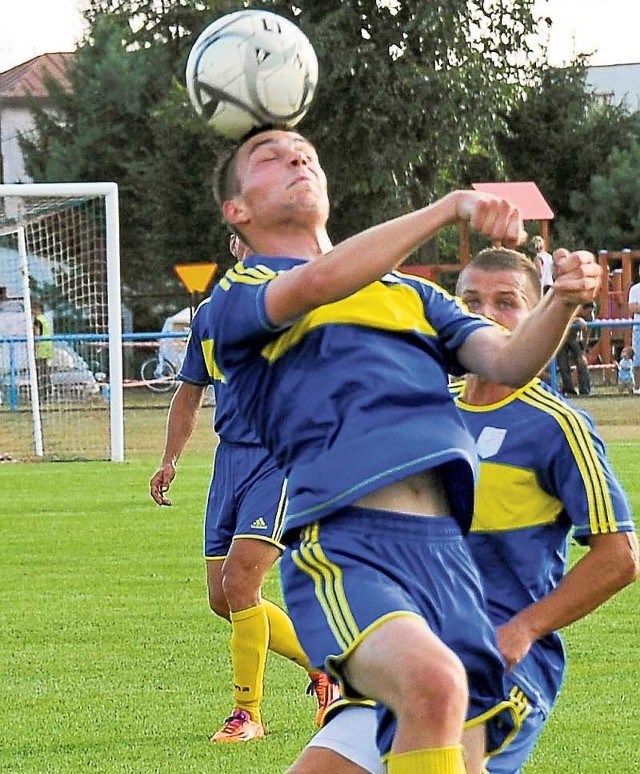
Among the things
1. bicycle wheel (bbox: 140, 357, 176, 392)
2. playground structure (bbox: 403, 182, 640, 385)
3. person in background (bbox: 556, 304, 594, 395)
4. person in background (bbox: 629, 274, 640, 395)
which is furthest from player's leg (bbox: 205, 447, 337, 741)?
bicycle wheel (bbox: 140, 357, 176, 392)

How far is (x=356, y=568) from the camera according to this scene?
3100mm

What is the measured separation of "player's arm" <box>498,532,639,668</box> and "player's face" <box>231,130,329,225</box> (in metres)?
0.91

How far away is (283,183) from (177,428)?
3.60 m

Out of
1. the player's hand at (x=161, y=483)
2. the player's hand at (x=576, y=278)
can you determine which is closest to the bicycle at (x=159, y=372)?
the player's hand at (x=161, y=483)

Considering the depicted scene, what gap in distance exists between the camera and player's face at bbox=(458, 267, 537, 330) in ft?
12.6

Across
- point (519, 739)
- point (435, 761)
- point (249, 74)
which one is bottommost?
point (519, 739)

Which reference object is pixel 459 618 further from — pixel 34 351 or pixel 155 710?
pixel 34 351

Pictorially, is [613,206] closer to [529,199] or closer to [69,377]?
[529,199]

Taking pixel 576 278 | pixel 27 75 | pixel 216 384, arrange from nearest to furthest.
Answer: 1. pixel 576 278
2. pixel 216 384
3. pixel 27 75

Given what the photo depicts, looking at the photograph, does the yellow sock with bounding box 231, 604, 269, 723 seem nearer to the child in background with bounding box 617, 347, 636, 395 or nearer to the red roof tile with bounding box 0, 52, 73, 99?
the child in background with bounding box 617, 347, 636, 395

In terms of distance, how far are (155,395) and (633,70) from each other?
3233 centimetres

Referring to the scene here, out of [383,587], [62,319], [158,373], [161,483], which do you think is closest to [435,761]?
[383,587]

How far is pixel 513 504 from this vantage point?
11.6 ft

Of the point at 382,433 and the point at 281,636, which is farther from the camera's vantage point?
the point at 281,636
